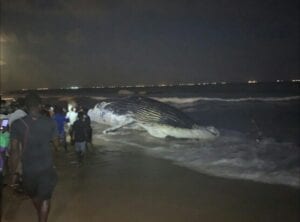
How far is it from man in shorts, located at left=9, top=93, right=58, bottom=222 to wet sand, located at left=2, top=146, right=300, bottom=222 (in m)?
1.77

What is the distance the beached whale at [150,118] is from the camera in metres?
21.1

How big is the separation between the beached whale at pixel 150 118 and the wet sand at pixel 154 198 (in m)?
8.48

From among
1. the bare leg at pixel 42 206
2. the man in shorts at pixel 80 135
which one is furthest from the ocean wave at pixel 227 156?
the bare leg at pixel 42 206

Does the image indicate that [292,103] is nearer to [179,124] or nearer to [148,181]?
[179,124]

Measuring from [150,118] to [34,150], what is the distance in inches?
671

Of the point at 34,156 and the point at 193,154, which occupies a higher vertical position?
the point at 34,156

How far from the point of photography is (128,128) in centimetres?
2266

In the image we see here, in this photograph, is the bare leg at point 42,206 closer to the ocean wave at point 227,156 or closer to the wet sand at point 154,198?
the wet sand at point 154,198

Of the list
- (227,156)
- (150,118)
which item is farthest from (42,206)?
(150,118)

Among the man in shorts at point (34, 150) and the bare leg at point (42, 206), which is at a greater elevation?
the man in shorts at point (34, 150)

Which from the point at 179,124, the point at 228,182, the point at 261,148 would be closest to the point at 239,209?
the point at 228,182

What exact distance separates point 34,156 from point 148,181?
5136mm

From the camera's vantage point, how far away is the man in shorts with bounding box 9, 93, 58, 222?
577 cm

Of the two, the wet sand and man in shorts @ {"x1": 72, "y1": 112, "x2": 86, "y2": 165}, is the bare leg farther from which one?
man in shorts @ {"x1": 72, "y1": 112, "x2": 86, "y2": 165}
